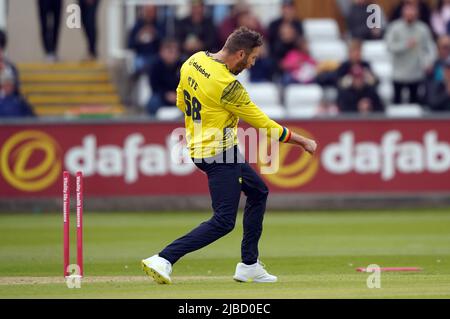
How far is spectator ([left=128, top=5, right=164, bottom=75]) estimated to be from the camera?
2481cm

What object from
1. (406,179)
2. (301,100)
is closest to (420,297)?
(406,179)

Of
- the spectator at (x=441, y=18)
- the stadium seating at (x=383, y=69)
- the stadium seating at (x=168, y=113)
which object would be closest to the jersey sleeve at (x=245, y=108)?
the stadium seating at (x=168, y=113)

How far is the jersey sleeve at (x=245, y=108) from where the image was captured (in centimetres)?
1162

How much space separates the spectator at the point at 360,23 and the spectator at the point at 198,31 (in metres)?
2.88

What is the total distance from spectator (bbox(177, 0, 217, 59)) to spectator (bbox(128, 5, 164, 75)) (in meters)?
0.52

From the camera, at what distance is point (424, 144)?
71.5 feet

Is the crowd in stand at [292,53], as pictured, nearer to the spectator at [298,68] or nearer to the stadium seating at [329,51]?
the spectator at [298,68]

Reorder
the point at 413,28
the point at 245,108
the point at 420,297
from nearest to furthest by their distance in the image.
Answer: the point at 420,297 → the point at 245,108 → the point at 413,28

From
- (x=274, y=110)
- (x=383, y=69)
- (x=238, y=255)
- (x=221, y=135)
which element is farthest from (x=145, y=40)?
(x=221, y=135)

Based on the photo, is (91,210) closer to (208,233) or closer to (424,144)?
(424,144)

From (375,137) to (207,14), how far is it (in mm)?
6035

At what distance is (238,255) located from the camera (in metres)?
15.4

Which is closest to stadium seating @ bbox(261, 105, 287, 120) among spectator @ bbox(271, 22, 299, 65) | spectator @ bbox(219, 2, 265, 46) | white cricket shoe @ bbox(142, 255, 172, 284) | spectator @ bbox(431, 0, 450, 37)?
Answer: spectator @ bbox(271, 22, 299, 65)
